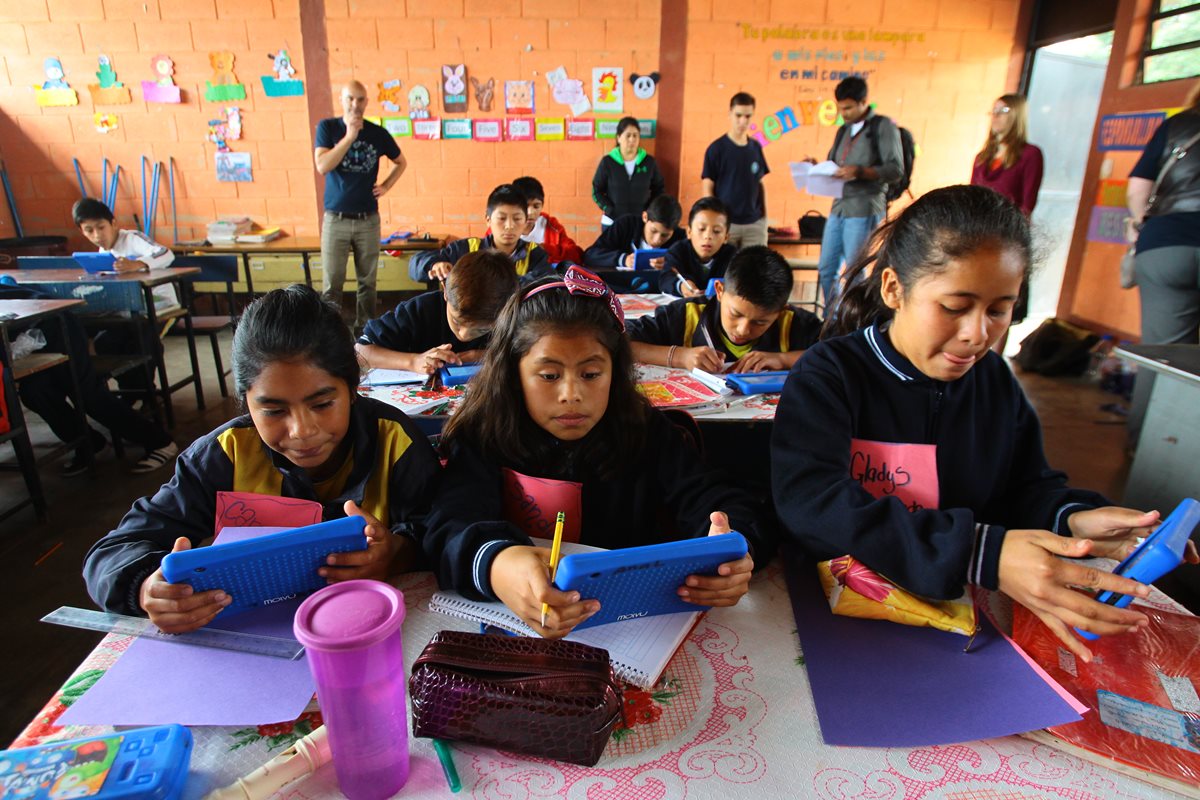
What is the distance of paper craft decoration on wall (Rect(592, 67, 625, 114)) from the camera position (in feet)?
18.0

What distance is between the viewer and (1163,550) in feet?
2.14

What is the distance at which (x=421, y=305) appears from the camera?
226 cm

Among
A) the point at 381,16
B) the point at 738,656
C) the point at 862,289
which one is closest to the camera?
the point at 738,656

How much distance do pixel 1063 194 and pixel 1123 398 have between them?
229 cm

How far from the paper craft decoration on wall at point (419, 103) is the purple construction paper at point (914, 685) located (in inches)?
220

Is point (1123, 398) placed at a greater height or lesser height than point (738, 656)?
lesser

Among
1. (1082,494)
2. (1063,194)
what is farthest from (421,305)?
(1063,194)

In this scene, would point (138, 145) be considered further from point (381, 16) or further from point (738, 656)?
point (738, 656)

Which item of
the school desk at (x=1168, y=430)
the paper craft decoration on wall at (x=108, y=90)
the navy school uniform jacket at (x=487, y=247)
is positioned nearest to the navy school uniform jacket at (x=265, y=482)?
the school desk at (x=1168, y=430)

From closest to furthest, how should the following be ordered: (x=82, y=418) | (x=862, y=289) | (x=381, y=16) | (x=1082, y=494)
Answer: (x=1082, y=494), (x=862, y=289), (x=82, y=418), (x=381, y=16)

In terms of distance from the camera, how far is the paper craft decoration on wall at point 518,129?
5.58 meters

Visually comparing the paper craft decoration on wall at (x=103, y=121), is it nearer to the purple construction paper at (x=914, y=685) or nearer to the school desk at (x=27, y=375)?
the school desk at (x=27, y=375)

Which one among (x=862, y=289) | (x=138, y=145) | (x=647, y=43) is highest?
(x=647, y=43)

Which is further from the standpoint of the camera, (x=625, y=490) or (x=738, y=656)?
(x=625, y=490)
